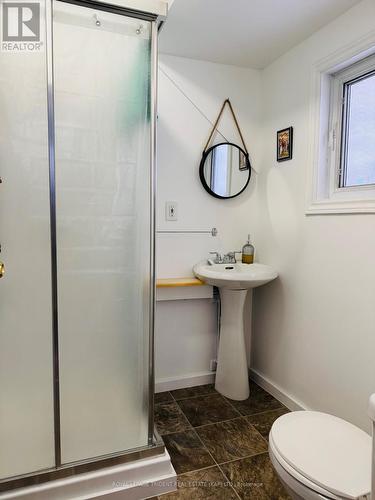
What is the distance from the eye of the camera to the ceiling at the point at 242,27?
1662 millimetres

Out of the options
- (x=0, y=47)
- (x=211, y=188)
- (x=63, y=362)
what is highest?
(x=0, y=47)

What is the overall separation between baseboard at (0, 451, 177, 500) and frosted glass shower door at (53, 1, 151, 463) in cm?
9

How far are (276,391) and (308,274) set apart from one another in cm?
87

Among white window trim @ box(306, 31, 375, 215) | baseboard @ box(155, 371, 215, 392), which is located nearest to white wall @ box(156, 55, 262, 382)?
baseboard @ box(155, 371, 215, 392)

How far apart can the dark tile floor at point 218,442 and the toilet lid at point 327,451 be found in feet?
1.57

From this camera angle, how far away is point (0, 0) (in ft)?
4.26

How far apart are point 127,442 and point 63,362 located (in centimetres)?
49

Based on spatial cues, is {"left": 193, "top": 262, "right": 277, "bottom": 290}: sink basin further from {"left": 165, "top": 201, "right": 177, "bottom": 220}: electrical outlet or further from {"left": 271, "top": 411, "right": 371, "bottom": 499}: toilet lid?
{"left": 271, "top": 411, "right": 371, "bottom": 499}: toilet lid

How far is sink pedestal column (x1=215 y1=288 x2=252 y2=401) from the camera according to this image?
7.34 feet

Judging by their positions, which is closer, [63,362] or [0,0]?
[0,0]

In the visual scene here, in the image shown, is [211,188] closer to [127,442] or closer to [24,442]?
[127,442]

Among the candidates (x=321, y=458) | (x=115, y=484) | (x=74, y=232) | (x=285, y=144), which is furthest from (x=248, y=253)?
(x=115, y=484)

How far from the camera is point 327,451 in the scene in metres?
1.13

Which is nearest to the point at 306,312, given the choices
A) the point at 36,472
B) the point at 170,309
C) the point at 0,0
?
the point at 170,309
